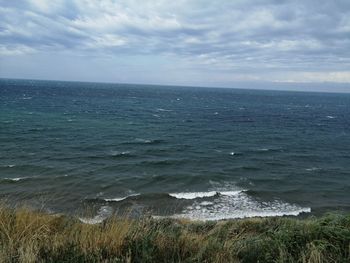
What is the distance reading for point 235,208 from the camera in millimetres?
22094

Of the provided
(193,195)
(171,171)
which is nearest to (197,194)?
(193,195)

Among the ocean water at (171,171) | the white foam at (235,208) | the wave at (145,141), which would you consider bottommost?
the white foam at (235,208)

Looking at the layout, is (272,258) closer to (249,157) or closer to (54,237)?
(54,237)

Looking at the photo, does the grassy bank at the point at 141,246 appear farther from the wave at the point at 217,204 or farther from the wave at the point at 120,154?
the wave at the point at 120,154

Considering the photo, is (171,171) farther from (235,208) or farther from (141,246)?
(141,246)

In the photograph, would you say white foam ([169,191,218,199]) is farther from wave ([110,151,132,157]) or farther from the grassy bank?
the grassy bank

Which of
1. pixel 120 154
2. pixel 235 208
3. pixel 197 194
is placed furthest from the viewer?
pixel 120 154

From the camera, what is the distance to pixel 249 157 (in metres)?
35.3

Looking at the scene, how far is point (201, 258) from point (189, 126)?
4995 cm

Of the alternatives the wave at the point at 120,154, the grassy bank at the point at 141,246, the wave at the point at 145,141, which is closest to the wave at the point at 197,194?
the wave at the point at 120,154

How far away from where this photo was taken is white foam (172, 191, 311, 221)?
68.8 feet

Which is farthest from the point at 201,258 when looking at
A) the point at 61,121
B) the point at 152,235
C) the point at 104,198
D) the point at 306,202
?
the point at 61,121

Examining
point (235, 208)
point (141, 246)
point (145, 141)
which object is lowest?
point (235, 208)

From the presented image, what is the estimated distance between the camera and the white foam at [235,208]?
21.0 metres
